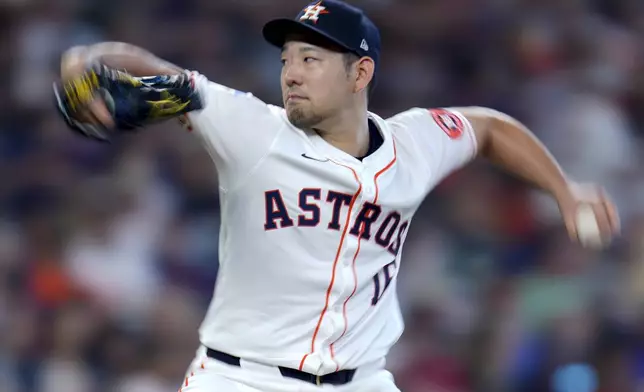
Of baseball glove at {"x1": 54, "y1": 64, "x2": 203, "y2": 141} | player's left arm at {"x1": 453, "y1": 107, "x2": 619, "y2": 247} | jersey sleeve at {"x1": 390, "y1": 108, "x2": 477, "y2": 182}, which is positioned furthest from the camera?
jersey sleeve at {"x1": 390, "y1": 108, "x2": 477, "y2": 182}

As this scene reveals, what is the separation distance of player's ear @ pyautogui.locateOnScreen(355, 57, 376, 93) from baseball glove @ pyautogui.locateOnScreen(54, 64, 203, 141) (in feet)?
2.42

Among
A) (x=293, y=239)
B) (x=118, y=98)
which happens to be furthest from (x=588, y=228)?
(x=118, y=98)

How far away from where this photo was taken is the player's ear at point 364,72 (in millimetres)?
3850

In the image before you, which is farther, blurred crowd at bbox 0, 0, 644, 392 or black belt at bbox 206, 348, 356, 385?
blurred crowd at bbox 0, 0, 644, 392

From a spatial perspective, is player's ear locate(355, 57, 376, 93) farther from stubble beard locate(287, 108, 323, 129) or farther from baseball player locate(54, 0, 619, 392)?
stubble beard locate(287, 108, 323, 129)

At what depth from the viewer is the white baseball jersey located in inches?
141

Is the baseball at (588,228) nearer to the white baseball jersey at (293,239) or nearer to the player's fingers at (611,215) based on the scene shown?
the player's fingers at (611,215)

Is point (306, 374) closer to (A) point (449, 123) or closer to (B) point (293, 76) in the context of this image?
(B) point (293, 76)

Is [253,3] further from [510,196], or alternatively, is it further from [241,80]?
[510,196]

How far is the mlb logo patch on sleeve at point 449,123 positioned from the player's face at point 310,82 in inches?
19.4

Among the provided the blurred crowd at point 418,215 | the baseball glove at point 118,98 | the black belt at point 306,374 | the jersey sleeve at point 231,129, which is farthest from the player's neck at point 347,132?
the blurred crowd at point 418,215

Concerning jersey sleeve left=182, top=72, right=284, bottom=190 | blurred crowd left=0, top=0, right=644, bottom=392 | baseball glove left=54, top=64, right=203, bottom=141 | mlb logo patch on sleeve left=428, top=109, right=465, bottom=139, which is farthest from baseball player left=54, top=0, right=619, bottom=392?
blurred crowd left=0, top=0, right=644, bottom=392

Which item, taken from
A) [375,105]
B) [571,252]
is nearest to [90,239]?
[375,105]

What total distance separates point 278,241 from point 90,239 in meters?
3.46
